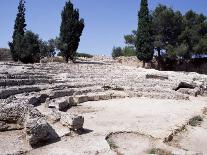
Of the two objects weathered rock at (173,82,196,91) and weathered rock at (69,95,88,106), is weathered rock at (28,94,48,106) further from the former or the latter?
weathered rock at (173,82,196,91)

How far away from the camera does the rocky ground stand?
1048 cm

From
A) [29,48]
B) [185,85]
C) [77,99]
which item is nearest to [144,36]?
[29,48]

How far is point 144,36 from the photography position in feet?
120

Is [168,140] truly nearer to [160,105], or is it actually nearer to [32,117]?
[32,117]

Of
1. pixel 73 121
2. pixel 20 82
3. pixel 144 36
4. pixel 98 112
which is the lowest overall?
pixel 98 112

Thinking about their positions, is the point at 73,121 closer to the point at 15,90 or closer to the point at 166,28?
the point at 15,90

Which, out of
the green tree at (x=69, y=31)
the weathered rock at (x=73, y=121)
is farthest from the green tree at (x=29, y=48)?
the weathered rock at (x=73, y=121)

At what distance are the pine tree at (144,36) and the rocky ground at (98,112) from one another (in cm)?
768

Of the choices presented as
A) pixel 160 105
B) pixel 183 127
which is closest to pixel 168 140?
pixel 183 127

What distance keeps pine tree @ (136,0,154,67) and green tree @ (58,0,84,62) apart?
5.97 m

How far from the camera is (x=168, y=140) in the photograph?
12.0 meters

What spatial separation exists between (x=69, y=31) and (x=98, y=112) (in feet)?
62.0

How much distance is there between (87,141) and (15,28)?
86.1 feet

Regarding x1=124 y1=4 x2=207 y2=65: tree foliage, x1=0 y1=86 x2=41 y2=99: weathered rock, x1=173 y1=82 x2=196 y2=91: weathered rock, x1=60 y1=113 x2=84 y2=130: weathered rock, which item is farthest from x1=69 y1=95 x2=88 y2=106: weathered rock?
x1=124 y1=4 x2=207 y2=65: tree foliage
